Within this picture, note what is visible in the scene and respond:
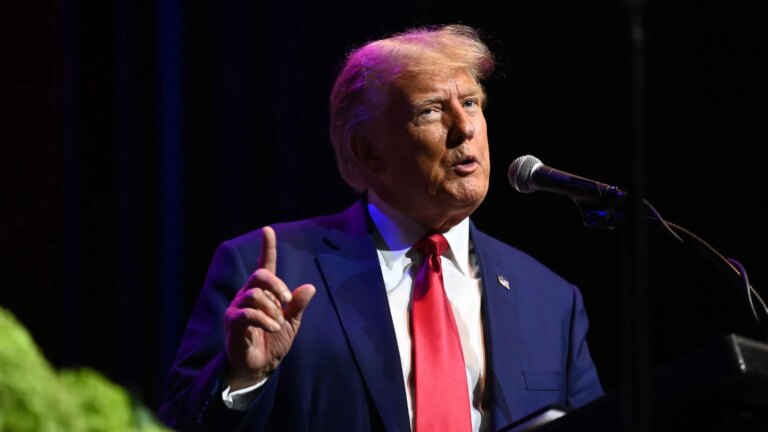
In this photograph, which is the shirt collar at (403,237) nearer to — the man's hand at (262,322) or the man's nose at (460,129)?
the man's nose at (460,129)

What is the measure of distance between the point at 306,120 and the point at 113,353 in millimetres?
1017

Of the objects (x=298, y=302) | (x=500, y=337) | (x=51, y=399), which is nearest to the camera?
(x=51, y=399)

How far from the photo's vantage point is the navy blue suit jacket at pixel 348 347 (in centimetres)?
241

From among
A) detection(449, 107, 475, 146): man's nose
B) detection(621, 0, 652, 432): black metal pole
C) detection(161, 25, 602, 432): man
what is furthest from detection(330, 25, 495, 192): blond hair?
detection(621, 0, 652, 432): black metal pole

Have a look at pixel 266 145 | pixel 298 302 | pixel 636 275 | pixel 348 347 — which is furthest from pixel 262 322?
pixel 266 145

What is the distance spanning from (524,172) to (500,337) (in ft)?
2.00

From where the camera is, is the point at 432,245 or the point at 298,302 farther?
the point at 432,245

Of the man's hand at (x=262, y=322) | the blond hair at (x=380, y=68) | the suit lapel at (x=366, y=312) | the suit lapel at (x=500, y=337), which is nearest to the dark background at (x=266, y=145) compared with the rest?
the blond hair at (x=380, y=68)

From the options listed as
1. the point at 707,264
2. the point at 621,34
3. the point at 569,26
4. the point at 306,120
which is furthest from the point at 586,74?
the point at 621,34

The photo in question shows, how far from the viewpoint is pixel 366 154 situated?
113 inches

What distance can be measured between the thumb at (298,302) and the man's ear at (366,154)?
79 cm

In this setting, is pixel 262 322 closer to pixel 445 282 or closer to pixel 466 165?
pixel 445 282

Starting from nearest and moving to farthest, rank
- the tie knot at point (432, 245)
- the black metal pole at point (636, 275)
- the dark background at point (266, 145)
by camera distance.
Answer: the black metal pole at point (636, 275)
the tie knot at point (432, 245)
the dark background at point (266, 145)

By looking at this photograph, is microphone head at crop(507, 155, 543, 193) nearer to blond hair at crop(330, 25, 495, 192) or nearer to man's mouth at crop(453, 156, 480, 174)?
man's mouth at crop(453, 156, 480, 174)
